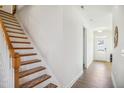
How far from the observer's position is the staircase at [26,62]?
292 centimetres

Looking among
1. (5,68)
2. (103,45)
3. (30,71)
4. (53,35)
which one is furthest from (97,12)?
(103,45)

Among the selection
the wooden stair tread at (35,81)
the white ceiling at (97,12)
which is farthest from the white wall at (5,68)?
the white ceiling at (97,12)

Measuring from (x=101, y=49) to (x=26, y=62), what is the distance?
25.5ft

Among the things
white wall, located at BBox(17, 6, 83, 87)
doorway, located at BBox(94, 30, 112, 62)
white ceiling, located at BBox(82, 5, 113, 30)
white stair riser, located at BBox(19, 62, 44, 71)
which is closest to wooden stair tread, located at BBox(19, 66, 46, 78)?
white stair riser, located at BBox(19, 62, 44, 71)

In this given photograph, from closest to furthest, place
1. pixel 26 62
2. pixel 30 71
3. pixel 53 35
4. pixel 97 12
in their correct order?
pixel 30 71, pixel 26 62, pixel 53 35, pixel 97 12

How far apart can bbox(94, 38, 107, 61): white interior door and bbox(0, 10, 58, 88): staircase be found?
23.5 feet

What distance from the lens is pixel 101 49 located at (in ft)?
32.8

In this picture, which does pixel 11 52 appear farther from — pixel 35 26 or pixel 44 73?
pixel 35 26

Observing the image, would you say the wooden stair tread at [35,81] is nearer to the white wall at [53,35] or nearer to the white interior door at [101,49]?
the white wall at [53,35]

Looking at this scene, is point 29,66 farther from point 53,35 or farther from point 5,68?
point 5,68

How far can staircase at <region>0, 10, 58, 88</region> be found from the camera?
2.92 metres
